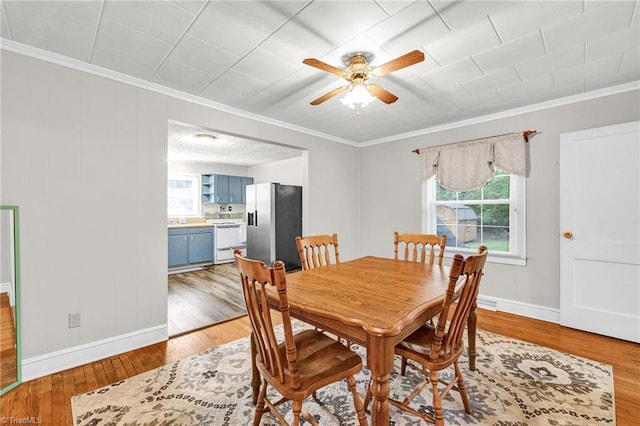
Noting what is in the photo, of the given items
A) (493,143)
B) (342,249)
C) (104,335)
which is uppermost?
(493,143)

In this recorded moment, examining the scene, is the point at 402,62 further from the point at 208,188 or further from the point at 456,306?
the point at 208,188

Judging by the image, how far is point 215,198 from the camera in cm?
644

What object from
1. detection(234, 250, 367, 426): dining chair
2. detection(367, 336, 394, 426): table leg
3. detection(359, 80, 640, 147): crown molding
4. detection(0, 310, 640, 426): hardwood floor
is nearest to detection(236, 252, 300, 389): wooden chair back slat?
detection(234, 250, 367, 426): dining chair

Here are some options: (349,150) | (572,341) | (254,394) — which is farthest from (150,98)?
(572,341)

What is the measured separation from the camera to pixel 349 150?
15.5ft

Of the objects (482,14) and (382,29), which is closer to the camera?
(482,14)

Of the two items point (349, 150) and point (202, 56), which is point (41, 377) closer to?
point (202, 56)

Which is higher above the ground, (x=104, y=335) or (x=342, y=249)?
(x=342, y=249)

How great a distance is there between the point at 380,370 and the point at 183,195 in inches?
249

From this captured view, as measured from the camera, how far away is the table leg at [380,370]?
1.15m

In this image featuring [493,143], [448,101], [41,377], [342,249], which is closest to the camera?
[41,377]

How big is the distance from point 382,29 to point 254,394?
2449 millimetres

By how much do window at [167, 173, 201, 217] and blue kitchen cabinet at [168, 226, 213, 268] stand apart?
0.85 metres

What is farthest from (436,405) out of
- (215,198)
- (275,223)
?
(215,198)
